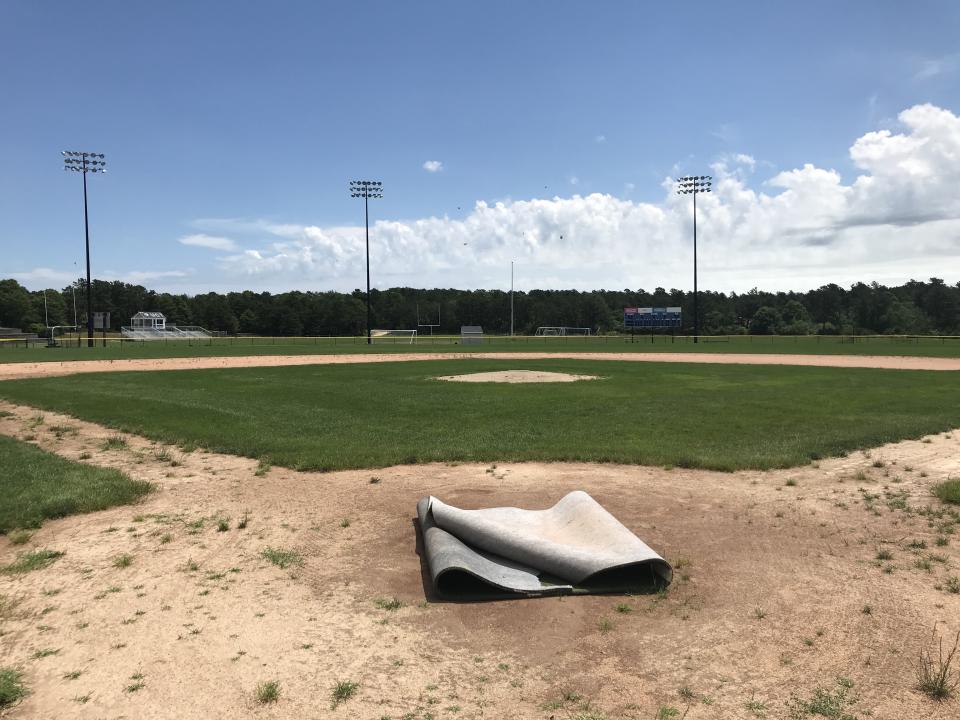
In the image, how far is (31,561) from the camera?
235 inches

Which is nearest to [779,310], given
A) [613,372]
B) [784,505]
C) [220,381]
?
[613,372]

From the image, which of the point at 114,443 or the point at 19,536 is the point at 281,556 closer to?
the point at 19,536

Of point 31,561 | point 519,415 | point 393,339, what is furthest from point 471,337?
point 31,561

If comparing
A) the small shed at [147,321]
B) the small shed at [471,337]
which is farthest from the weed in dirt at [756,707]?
the small shed at [147,321]

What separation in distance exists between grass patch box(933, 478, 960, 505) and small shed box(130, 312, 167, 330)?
10173 cm

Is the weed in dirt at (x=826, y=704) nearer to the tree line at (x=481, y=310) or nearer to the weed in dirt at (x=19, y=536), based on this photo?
the weed in dirt at (x=19, y=536)

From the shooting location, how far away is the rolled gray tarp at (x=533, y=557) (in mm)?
5363

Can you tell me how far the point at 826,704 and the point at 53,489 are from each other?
29.4ft

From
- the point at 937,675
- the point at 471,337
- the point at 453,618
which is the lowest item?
the point at 453,618

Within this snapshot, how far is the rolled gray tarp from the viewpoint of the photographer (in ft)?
17.6

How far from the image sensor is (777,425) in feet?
45.0

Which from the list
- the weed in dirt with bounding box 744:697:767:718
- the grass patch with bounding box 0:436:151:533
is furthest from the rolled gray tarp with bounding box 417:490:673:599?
the grass patch with bounding box 0:436:151:533

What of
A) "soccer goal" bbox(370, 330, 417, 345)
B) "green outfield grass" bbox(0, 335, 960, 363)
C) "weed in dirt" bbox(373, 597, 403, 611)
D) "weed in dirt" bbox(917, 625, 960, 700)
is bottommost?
"weed in dirt" bbox(373, 597, 403, 611)

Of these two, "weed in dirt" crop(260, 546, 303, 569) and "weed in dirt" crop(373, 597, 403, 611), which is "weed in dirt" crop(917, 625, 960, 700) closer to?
"weed in dirt" crop(373, 597, 403, 611)
